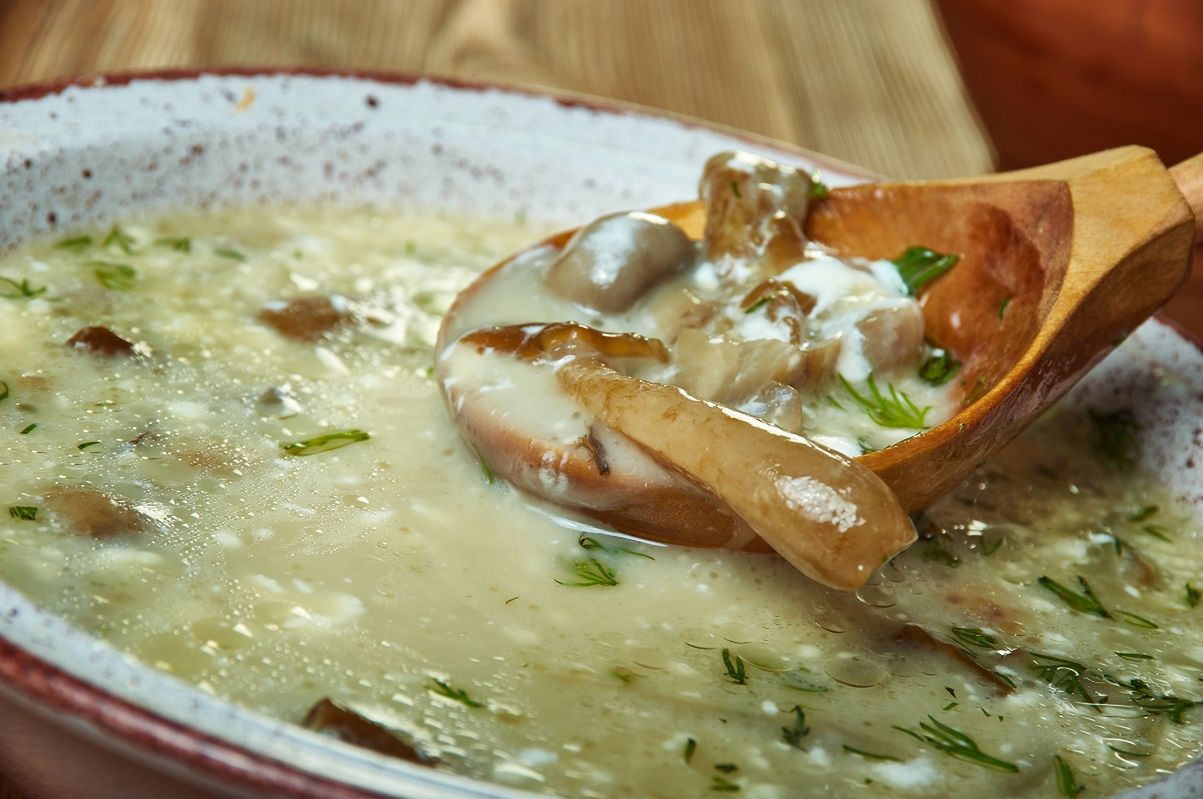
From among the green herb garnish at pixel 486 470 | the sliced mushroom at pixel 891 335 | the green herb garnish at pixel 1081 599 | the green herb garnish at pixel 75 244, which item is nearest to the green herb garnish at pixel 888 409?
the sliced mushroom at pixel 891 335

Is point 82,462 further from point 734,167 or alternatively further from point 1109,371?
point 1109,371

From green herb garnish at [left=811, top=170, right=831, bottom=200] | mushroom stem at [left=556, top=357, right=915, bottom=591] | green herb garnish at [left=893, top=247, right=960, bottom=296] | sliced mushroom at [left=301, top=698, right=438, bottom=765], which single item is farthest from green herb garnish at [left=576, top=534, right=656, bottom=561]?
green herb garnish at [left=811, top=170, right=831, bottom=200]

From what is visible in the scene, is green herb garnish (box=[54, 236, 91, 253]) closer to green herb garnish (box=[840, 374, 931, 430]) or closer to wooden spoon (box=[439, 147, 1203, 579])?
wooden spoon (box=[439, 147, 1203, 579])

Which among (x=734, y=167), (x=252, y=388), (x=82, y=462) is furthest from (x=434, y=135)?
(x=82, y=462)

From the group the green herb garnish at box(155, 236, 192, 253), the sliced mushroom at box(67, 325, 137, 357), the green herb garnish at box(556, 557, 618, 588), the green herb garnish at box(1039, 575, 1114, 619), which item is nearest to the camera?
the green herb garnish at box(556, 557, 618, 588)

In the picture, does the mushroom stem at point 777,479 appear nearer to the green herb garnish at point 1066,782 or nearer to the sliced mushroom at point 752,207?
the green herb garnish at point 1066,782

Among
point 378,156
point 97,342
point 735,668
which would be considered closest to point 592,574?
point 735,668

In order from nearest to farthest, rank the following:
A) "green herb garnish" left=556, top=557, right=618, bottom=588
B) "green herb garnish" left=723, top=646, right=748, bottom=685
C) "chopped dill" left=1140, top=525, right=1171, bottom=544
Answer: "green herb garnish" left=723, top=646, right=748, bottom=685 → "green herb garnish" left=556, top=557, right=618, bottom=588 → "chopped dill" left=1140, top=525, right=1171, bottom=544
